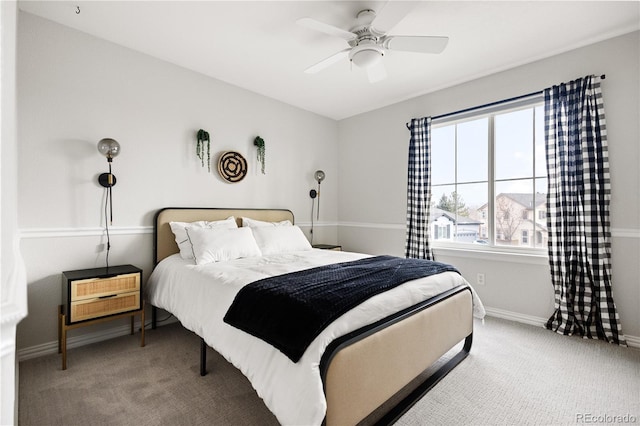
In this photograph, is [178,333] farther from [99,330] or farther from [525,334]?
[525,334]

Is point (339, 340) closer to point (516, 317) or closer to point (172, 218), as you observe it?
point (172, 218)

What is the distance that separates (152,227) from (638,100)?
448cm

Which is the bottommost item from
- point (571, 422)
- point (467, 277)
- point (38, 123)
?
point (571, 422)

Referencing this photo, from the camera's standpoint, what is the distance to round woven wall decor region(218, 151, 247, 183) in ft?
11.6

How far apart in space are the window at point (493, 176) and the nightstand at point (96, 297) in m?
3.39

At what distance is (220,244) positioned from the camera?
2770 millimetres

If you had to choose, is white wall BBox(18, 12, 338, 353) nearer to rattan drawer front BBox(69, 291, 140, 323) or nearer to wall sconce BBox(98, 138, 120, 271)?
wall sconce BBox(98, 138, 120, 271)

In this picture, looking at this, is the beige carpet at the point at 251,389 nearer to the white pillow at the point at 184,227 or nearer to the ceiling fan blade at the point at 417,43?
the white pillow at the point at 184,227

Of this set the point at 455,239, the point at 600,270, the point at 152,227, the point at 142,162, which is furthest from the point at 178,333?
the point at 600,270

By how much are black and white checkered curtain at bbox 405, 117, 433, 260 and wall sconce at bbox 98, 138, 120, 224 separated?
3195mm

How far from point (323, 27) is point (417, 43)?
71 centimetres

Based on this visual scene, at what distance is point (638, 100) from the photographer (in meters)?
2.55

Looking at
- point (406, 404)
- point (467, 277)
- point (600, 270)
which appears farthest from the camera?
point (467, 277)

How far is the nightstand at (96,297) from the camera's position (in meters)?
2.26
